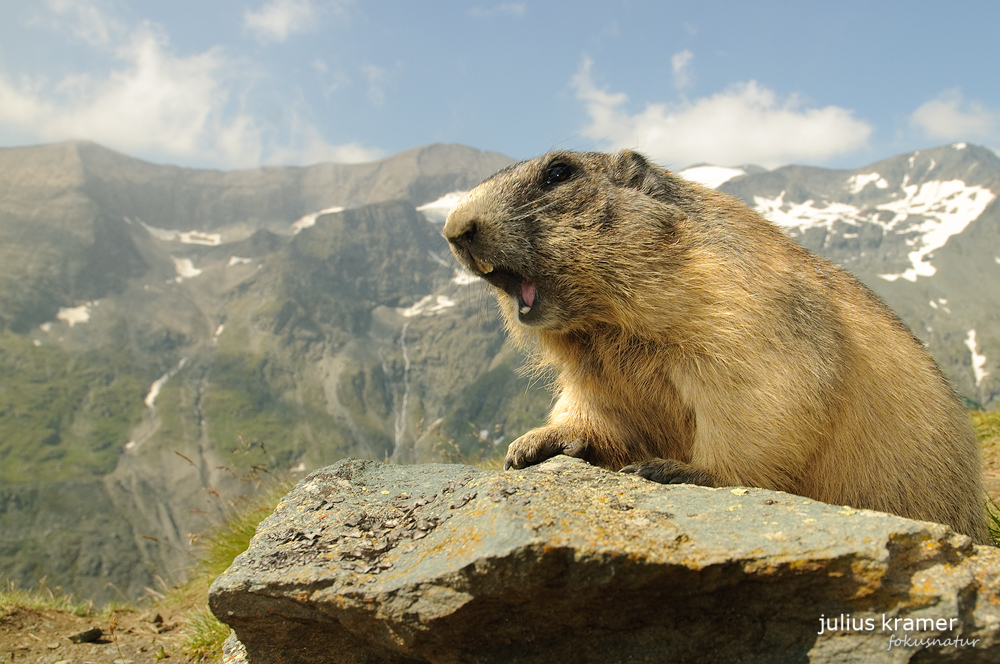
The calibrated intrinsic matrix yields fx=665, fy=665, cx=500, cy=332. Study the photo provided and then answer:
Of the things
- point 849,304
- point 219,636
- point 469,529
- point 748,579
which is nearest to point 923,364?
point 849,304

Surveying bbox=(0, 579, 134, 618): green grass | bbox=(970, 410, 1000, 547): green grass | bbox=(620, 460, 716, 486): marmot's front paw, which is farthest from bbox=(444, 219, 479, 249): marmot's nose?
bbox=(970, 410, 1000, 547): green grass

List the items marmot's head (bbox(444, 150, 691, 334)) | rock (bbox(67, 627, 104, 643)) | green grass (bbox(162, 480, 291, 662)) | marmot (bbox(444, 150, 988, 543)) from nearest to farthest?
marmot (bbox(444, 150, 988, 543)) < marmot's head (bbox(444, 150, 691, 334)) < rock (bbox(67, 627, 104, 643)) < green grass (bbox(162, 480, 291, 662))

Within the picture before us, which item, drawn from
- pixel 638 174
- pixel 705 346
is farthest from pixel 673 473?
pixel 638 174

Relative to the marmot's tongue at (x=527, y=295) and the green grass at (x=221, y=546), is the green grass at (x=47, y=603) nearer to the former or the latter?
the green grass at (x=221, y=546)

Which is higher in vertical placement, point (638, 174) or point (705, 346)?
point (638, 174)

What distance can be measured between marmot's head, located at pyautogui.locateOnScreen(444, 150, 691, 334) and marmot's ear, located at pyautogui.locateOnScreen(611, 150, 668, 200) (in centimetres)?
15

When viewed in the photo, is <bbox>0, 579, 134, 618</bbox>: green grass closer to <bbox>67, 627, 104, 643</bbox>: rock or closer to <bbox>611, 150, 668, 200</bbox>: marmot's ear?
<bbox>67, 627, 104, 643</bbox>: rock

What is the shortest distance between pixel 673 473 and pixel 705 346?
37.3 inches

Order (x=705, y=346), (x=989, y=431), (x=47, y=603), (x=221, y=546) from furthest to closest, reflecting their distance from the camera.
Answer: (x=989, y=431), (x=221, y=546), (x=47, y=603), (x=705, y=346)

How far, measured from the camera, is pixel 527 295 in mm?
5359

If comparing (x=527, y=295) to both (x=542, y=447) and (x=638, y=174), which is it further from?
(x=638, y=174)

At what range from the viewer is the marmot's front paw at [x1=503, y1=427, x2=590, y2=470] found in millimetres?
5566

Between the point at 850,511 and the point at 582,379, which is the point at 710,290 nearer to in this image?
the point at 582,379

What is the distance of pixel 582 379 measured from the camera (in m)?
5.70
